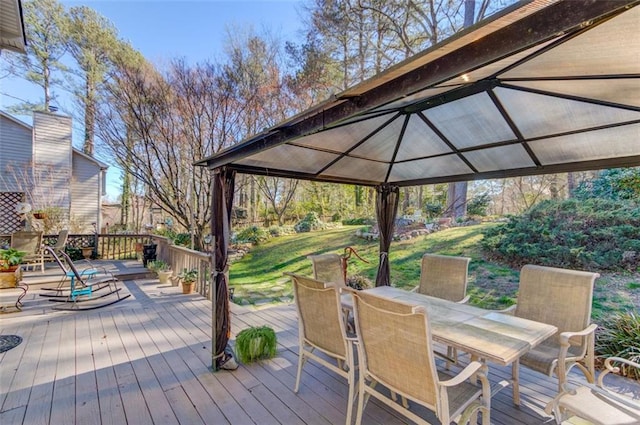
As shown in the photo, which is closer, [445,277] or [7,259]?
[445,277]

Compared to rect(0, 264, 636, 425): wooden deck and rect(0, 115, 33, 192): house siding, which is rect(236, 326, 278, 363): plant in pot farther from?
rect(0, 115, 33, 192): house siding

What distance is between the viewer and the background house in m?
8.91

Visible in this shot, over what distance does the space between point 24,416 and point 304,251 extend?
25.5 ft

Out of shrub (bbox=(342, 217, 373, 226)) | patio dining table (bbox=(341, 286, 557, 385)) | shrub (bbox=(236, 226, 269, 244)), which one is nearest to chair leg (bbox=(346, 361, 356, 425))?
patio dining table (bbox=(341, 286, 557, 385))

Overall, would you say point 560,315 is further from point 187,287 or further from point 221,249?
point 187,287

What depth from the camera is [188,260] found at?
Answer: 241 inches

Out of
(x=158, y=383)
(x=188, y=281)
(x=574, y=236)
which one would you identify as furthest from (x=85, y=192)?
(x=574, y=236)

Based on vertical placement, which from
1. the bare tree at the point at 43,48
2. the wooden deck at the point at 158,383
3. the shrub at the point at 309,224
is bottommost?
the wooden deck at the point at 158,383

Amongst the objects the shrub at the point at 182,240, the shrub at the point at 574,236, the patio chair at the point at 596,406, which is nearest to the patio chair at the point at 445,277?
the patio chair at the point at 596,406

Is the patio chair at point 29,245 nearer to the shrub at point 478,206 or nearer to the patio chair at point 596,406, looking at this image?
the patio chair at point 596,406

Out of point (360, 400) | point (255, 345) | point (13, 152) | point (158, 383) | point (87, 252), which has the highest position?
point (13, 152)

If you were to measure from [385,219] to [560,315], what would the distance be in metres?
2.65

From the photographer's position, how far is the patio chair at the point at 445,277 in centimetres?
347

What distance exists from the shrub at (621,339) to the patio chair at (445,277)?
1.49 meters
